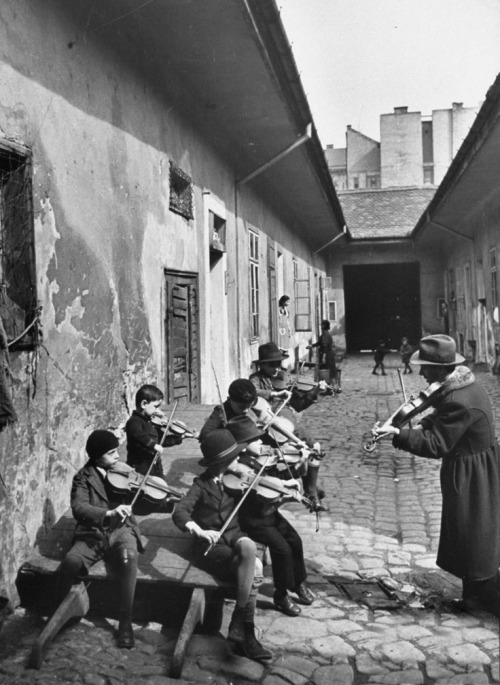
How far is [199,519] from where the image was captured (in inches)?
152

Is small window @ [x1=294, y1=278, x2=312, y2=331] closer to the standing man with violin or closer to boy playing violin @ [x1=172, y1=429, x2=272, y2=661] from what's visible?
the standing man with violin

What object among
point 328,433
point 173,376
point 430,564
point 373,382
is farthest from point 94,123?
point 373,382

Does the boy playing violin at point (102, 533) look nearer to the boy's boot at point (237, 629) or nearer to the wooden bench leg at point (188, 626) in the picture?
the wooden bench leg at point (188, 626)

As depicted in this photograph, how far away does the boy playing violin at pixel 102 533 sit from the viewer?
12.1 feet

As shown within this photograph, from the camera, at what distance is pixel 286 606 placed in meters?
4.04

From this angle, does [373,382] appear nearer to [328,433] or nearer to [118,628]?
[328,433]

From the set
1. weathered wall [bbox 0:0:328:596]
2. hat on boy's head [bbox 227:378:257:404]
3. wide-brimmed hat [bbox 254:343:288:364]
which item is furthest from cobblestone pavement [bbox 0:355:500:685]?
wide-brimmed hat [bbox 254:343:288:364]

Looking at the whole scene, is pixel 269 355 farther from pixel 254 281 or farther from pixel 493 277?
pixel 493 277

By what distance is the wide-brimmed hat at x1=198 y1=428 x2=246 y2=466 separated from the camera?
152 inches

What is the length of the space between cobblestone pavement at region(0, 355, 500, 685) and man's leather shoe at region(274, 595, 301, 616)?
42 millimetres

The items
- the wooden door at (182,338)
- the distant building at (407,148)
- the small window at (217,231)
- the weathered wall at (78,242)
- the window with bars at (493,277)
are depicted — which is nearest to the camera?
the weathered wall at (78,242)

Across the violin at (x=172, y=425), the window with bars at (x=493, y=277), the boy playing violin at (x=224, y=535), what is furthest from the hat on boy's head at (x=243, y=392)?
the window with bars at (x=493, y=277)

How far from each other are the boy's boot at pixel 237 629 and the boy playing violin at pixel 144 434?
1.42 meters

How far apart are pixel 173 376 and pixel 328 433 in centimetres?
333
